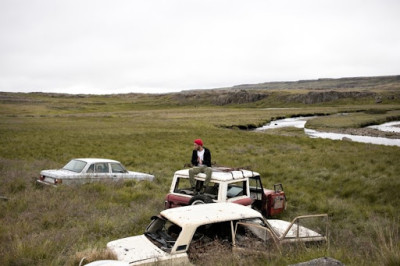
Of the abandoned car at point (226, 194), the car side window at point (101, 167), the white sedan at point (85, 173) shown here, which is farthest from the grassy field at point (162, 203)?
the abandoned car at point (226, 194)

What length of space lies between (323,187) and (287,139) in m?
19.3

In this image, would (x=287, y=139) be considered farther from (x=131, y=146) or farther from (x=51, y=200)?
(x=51, y=200)

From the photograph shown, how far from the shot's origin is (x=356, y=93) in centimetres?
12731

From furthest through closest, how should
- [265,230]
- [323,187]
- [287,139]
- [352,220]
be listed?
[287,139]
[323,187]
[352,220]
[265,230]

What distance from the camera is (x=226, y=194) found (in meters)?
8.45

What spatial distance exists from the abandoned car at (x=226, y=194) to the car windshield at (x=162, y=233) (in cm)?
181

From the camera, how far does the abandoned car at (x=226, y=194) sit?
846cm

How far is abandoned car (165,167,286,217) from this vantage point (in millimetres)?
8461

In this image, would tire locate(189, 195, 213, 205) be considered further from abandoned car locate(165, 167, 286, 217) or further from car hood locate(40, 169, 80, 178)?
car hood locate(40, 169, 80, 178)

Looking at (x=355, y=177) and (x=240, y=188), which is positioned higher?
(x=240, y=188)

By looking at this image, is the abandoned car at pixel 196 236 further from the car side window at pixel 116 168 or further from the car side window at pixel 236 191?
the car side window at pixel 116 168

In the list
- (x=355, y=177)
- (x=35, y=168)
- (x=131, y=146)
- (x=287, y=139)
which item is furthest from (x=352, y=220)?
(x=287, y=139)

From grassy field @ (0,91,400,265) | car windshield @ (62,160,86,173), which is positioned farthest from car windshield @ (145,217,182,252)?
car windshield @ (62,160,86,173)

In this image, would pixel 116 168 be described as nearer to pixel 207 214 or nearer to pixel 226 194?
pixel 226 194
